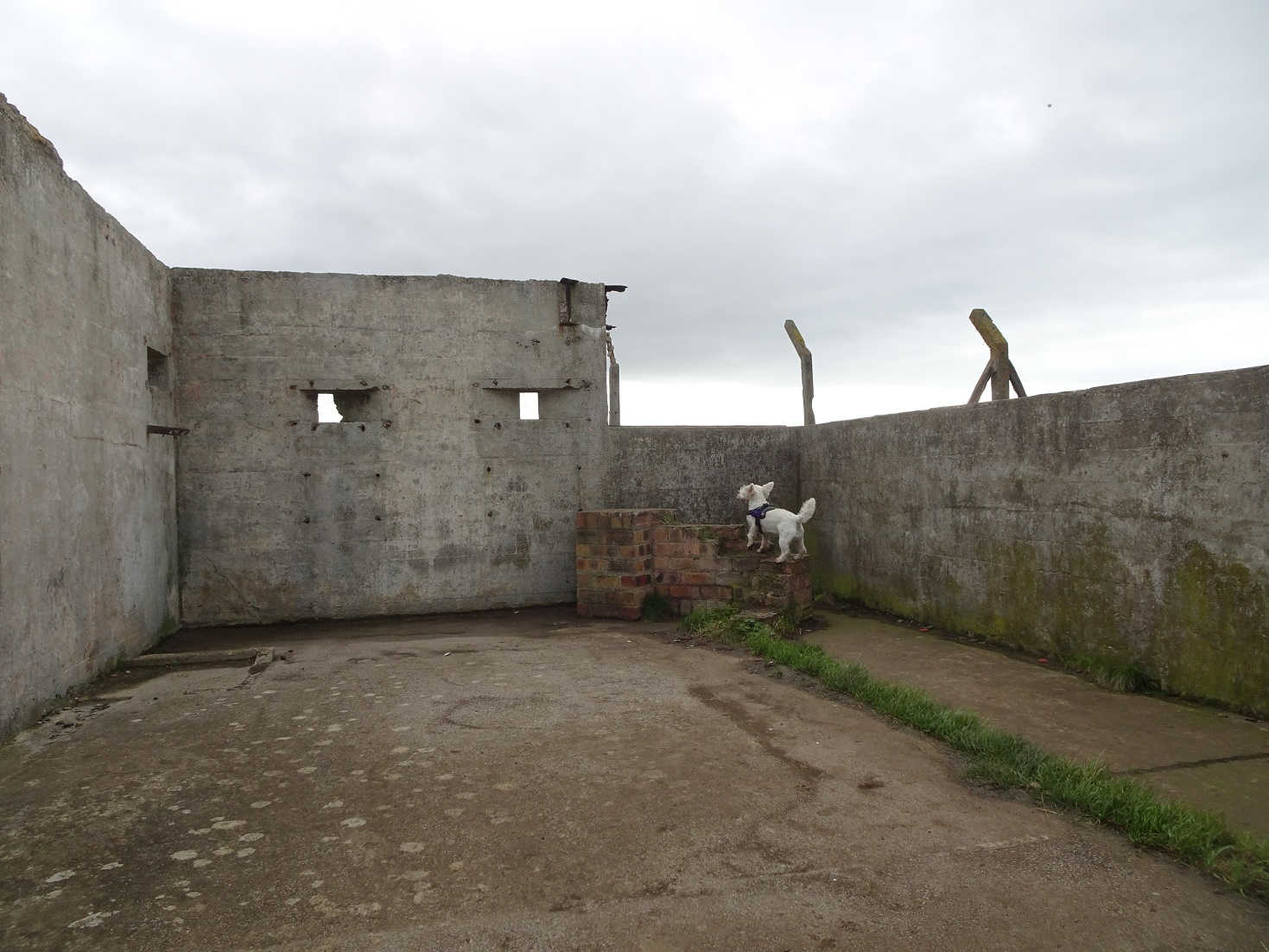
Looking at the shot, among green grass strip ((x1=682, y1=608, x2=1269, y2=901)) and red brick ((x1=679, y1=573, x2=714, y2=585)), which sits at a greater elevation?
red brick ((x1=679, y1=573, x2=714, y2=585))

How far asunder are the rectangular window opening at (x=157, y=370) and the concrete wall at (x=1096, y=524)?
6751 millimetres

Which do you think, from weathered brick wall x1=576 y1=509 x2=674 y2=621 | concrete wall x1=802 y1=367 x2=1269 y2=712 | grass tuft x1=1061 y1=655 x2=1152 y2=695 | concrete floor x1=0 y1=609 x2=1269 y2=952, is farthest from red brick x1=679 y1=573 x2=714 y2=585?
grass tuft x1=1061 y1=655 x2=1152 y2=695

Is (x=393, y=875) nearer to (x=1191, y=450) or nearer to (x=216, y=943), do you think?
(x=216, y=943)

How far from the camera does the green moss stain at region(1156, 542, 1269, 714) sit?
13.7ft

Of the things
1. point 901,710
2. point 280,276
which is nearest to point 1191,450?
point 901,710

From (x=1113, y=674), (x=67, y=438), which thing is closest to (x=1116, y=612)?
(x=1113, y=674)

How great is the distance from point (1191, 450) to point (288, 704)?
5.62 meters

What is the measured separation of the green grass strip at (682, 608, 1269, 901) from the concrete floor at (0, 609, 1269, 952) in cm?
11

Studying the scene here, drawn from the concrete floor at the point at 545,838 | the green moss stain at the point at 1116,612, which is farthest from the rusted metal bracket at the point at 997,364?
the concrete floor at the point at 545,838

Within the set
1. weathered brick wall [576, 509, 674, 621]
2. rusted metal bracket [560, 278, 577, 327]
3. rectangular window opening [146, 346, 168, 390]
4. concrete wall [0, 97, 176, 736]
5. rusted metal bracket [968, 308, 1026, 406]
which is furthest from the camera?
rusted metal bracket [560, 278, 577, 327]

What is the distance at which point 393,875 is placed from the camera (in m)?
2.50

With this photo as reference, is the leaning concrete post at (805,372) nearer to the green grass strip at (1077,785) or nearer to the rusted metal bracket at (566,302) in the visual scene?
the rusted metal bracket at (566,302)

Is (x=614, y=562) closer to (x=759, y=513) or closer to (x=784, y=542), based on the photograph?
(x=759, y=513)

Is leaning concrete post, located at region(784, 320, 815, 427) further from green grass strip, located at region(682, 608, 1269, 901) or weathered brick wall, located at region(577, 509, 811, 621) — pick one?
green grass strip, located at region(682, 608, 1269, 901)
